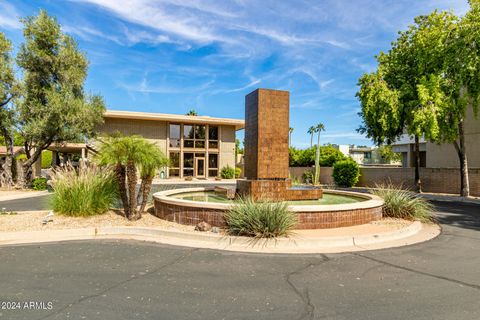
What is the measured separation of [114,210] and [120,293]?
19.8 ft

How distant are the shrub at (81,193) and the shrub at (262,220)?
4.39 m

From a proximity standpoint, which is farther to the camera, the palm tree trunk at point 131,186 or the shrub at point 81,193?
the shrub at point 81,193

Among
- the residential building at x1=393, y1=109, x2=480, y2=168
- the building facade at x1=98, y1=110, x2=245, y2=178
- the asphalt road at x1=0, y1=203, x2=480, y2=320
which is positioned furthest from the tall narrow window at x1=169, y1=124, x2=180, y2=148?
the asphalt road at x1=0, y1=203, x2=480, y2=320

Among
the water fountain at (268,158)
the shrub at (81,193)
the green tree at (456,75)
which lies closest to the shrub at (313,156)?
the green tree at (456,75)

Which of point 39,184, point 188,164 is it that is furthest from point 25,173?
point 188,164

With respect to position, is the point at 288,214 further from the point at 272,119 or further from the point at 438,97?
the point at 438,97

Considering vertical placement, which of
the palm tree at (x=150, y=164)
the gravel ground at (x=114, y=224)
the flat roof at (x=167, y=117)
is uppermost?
the flat roof at (x=167, y=117)

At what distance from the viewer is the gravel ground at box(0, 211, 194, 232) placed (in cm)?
778

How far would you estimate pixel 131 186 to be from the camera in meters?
8.50

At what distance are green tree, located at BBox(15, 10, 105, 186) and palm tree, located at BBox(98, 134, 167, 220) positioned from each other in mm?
14625

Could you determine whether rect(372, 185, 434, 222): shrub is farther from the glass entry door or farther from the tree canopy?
the glass entry door

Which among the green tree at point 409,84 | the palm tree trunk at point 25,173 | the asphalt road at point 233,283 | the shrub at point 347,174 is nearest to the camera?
the asphalt road at point 233,283

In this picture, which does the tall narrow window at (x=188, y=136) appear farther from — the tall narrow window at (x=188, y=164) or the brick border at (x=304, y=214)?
the brick border at (x=304, y=214)

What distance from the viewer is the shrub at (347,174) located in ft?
80.4
